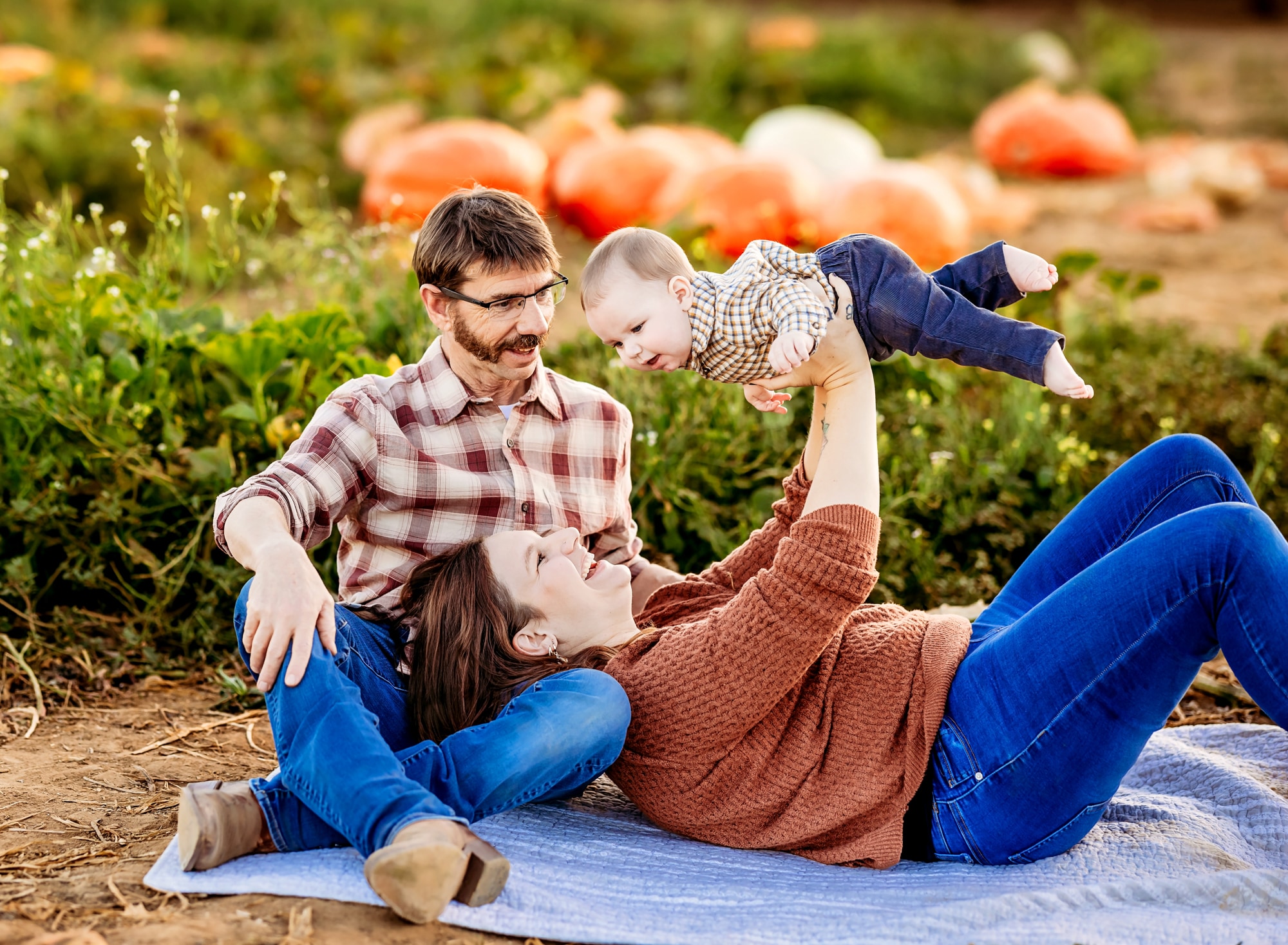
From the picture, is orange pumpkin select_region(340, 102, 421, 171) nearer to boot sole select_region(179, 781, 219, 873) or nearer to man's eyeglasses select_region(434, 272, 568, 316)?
man's eyeglasses select_region(434, 272, 568, 316)

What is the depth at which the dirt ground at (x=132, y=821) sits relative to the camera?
2031mm

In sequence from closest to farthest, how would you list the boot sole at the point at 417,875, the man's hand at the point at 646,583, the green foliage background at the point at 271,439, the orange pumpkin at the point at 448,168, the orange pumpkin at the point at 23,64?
the boot sole at the point at 417,875
the man's hand at the point at 646,583
the green foliage background at the point at 271,439
the orange pumpkin at the point at 448,168
the orange pumpkin at the point at 23,64

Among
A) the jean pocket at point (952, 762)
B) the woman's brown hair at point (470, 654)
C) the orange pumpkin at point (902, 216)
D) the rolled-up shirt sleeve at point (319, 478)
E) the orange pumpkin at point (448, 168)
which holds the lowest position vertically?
the jean pocket at point (952, 762)

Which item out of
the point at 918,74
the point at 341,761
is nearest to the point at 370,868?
the point at 341,761

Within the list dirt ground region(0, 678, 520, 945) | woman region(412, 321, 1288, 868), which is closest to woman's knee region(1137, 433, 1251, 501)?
woman region(412, 321, 1288, 868)

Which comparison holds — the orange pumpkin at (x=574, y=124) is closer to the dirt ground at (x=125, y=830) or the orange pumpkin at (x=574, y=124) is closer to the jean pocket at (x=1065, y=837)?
the dirt ground at (x=125, y=830)

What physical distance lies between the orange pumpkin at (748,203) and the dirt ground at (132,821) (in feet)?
8.83

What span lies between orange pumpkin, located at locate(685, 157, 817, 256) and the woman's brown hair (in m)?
3.22

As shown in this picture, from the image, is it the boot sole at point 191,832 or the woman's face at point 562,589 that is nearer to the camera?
the boot sole at point 191,832

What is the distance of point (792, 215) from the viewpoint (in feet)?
18.5

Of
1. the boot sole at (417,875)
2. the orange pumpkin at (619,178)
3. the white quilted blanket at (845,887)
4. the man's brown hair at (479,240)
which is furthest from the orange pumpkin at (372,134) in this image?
the boot sole at (417,875)

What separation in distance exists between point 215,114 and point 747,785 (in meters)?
6.05

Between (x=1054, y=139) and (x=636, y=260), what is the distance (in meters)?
6.86

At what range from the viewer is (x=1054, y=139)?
846 cm
